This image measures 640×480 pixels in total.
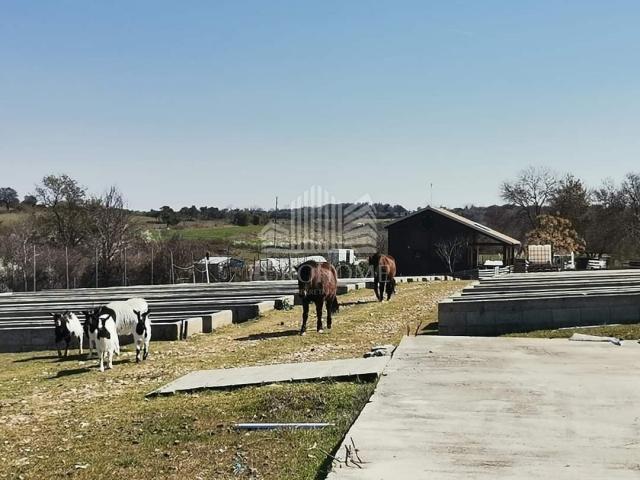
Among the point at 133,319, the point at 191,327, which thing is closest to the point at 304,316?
the point at 191,327

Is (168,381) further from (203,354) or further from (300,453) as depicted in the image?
(300,453)

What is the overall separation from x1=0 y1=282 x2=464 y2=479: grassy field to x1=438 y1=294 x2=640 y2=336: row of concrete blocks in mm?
1310

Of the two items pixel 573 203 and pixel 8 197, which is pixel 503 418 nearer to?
pixel 573 203

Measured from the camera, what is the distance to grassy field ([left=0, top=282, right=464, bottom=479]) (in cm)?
630

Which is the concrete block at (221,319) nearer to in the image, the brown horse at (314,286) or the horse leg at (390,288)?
the brown horse at (314,286)

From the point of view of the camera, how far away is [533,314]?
531 inches

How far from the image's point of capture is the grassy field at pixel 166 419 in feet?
20.7

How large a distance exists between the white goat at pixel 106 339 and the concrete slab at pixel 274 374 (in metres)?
2.99

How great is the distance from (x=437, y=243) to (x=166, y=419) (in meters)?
50.3

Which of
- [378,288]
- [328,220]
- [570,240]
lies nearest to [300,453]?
[378,288]

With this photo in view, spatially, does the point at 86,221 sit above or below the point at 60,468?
above

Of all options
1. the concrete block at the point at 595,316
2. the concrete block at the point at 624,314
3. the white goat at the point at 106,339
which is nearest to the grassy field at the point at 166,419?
the white goat at the point at 106,339

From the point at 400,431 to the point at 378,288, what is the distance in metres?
16.8

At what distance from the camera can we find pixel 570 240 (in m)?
57.8
